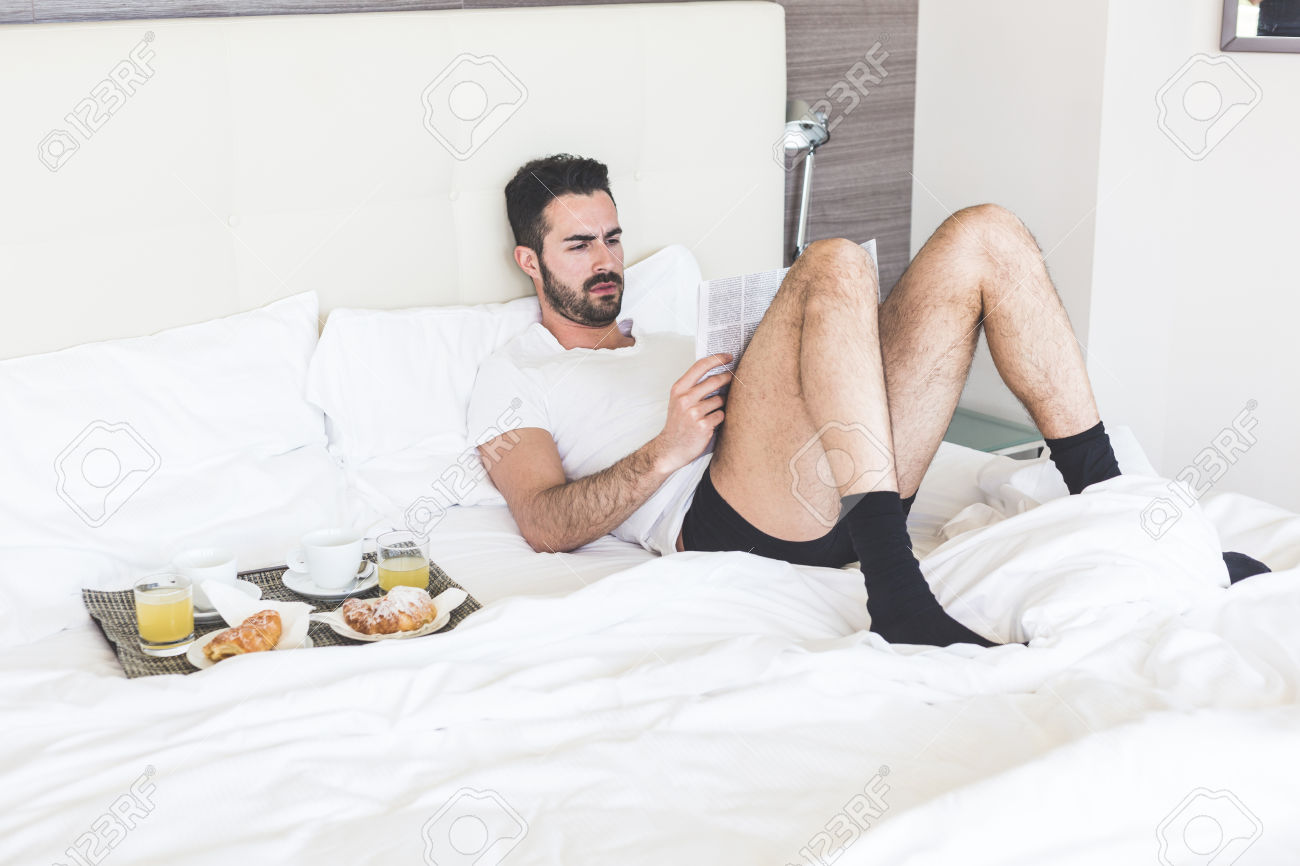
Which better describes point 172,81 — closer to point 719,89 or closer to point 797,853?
point 719,89

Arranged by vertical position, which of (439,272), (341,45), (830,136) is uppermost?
(341,45)

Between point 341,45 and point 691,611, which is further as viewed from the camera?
point 341,45

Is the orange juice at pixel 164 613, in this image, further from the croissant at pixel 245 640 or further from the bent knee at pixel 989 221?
the bent knee at pixel 989 221

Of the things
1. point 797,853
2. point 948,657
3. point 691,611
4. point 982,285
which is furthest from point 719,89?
point 797,853

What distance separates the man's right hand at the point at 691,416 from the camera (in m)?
1.67

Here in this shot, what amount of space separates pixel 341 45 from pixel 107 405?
2.26ft

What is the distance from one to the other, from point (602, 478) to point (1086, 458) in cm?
69

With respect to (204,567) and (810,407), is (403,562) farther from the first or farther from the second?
(810,407)

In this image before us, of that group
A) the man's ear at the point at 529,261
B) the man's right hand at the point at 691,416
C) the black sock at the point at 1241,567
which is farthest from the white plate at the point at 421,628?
the black sock at the point at 1241,567

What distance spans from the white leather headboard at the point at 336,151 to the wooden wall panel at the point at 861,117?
21cm

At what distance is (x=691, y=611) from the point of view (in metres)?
1.47

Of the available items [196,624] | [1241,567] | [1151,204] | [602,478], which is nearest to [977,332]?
[1241,567]

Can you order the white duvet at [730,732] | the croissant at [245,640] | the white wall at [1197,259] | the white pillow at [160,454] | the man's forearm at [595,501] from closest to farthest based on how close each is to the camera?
the white duvet at [730,732]
the croissant at [245,640]
the white pillow at [160,454]
the man's forearm at [595,501]
the white wall at [1197,259]

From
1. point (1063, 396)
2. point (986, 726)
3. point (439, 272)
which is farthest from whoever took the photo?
point (439, 272)
